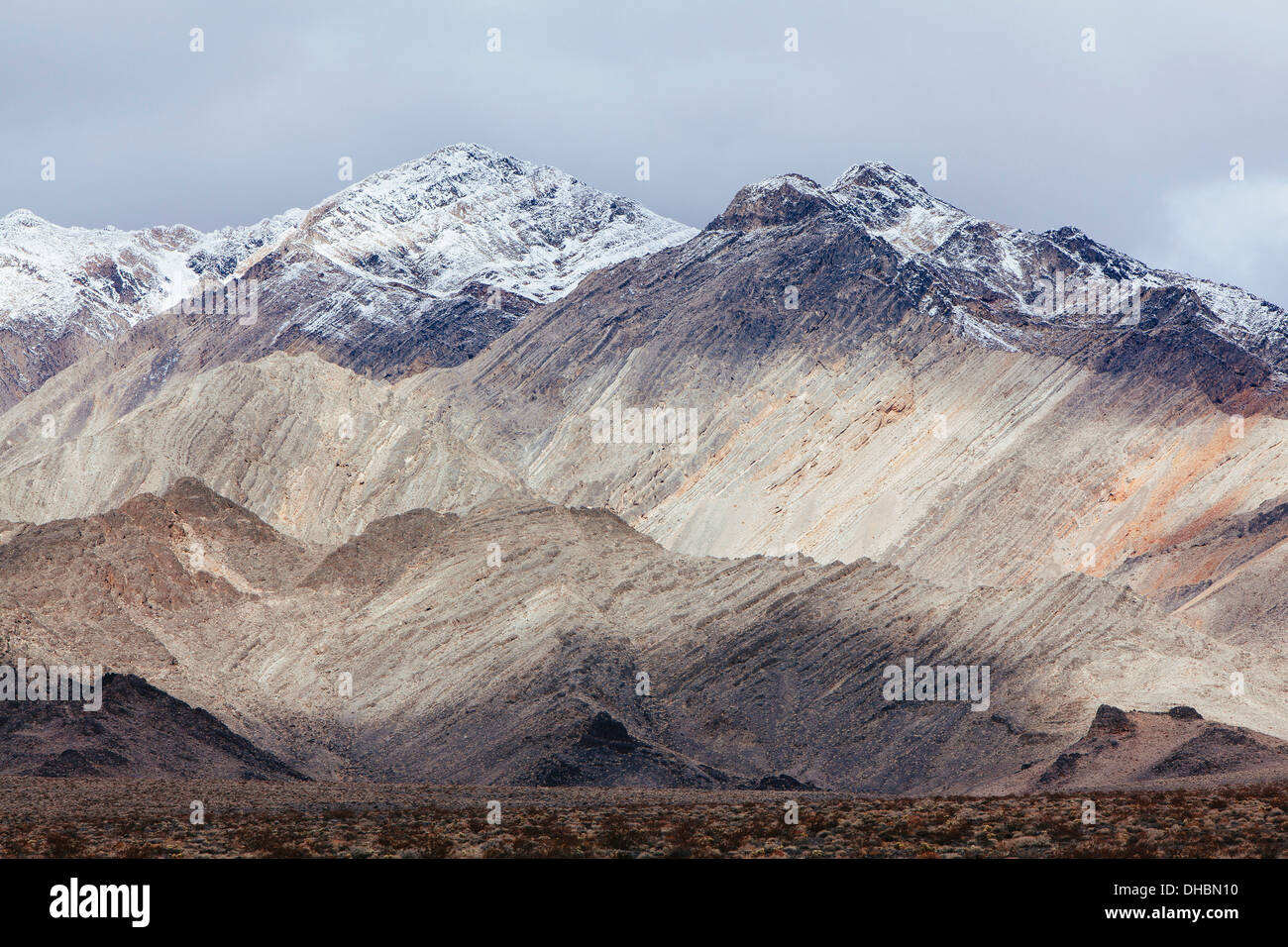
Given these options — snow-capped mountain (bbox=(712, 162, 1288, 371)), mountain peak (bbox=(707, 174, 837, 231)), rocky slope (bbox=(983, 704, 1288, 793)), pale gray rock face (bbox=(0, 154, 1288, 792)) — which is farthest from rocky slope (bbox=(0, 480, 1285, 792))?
mountain peak (bbox=(707, 174, 837, 231))

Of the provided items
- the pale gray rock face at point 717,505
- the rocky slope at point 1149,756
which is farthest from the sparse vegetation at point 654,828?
the pale gray rock face at point 717,505

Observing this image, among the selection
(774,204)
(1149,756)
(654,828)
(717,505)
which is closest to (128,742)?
(654,828)

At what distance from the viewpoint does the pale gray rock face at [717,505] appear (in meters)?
65.4

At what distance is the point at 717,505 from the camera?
384ft

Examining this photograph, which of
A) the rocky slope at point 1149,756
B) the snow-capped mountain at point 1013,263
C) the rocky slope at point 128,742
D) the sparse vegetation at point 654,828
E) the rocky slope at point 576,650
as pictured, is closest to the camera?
the sparse vegetation at point 654,828

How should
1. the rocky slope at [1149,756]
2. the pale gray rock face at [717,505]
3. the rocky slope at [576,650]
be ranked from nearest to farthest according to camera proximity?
the rocky slope at [1149,756] → the rocky slope at [576,650] → the pale gray rock face at [717,505]

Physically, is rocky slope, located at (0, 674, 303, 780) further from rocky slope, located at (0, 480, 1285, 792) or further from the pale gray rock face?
the pale gray rock face

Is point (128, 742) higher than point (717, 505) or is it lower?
lower

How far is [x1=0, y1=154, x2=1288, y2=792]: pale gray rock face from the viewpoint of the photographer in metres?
65.4

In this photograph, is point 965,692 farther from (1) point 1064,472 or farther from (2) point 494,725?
(1) point 1064,472

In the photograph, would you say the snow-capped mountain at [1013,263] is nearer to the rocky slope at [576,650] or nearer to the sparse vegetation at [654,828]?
the rocky slope at [576,650]

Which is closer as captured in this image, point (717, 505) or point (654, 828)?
point (654, 828)

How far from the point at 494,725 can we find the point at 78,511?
154 feet

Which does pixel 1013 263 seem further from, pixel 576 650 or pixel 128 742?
pixel 128 742
